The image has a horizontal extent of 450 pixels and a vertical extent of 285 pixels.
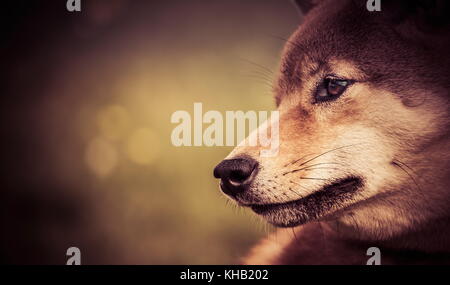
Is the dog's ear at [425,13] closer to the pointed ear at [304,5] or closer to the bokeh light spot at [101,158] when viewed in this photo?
the pointed ear at [304,5]

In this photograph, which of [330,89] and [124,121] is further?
[124,121]

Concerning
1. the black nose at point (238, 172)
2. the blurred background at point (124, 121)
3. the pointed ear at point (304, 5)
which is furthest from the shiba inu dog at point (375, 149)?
the blurred background at point (124, 121)

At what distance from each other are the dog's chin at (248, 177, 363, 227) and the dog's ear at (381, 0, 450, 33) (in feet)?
2.42

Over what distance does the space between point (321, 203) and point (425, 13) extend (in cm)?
94

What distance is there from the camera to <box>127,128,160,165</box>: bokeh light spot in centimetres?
385

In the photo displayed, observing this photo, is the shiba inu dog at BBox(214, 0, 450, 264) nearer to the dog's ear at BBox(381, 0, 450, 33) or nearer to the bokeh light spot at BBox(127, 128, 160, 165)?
the dog's ear at BBox(381, 0, 450, 33)

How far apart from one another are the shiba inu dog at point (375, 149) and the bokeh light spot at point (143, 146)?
204 cm

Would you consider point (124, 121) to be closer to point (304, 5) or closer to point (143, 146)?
point (143, 146)

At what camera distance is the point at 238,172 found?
5.99ft

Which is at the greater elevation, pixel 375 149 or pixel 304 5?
pixel 304 5

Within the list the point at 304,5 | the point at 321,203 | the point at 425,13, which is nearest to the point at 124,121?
the point at 304,5

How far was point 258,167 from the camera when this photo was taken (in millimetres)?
1846

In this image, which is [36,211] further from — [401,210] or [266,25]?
[401,210]

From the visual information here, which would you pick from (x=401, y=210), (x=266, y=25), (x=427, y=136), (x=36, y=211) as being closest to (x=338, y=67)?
(x=427, y=136)
